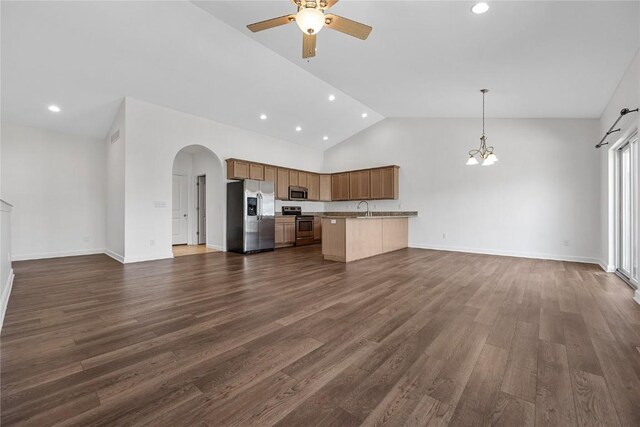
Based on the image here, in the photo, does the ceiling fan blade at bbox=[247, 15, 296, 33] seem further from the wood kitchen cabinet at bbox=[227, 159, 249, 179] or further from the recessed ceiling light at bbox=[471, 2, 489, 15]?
the wood kitchen cabinet at bbox=[227, 159, 249, 179]


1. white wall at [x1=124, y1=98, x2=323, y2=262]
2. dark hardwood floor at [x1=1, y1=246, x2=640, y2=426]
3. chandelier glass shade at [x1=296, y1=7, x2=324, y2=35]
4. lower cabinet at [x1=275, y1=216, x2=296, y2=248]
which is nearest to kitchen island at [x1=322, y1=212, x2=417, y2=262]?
dark hardwood floor at [x1=1, y1=246, x2=640, y2=426]

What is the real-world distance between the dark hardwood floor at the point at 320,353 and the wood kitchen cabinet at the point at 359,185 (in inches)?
178

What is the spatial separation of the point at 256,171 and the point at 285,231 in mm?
1725

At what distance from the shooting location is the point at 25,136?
5.53 m

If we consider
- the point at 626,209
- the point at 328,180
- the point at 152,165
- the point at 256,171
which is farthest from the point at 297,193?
the point at 626,209

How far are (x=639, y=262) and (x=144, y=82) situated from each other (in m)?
7.21

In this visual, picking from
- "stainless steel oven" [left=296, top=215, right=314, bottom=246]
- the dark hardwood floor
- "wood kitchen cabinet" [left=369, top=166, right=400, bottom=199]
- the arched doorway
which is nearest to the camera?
the dark hardwood floor

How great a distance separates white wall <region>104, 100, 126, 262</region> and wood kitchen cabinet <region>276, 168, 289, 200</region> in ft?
11.4

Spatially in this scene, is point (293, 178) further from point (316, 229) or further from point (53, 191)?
point (53, 191)

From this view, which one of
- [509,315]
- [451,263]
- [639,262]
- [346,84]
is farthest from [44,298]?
[639,262]

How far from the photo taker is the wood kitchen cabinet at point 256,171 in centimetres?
685

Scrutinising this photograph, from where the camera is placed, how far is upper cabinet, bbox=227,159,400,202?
683 centimetres

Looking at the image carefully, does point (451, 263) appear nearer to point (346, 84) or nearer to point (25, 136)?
point (346, 84)

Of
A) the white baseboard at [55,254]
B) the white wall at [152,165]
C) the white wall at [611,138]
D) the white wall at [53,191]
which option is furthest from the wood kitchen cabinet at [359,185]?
the white baseboard at [55,254]
